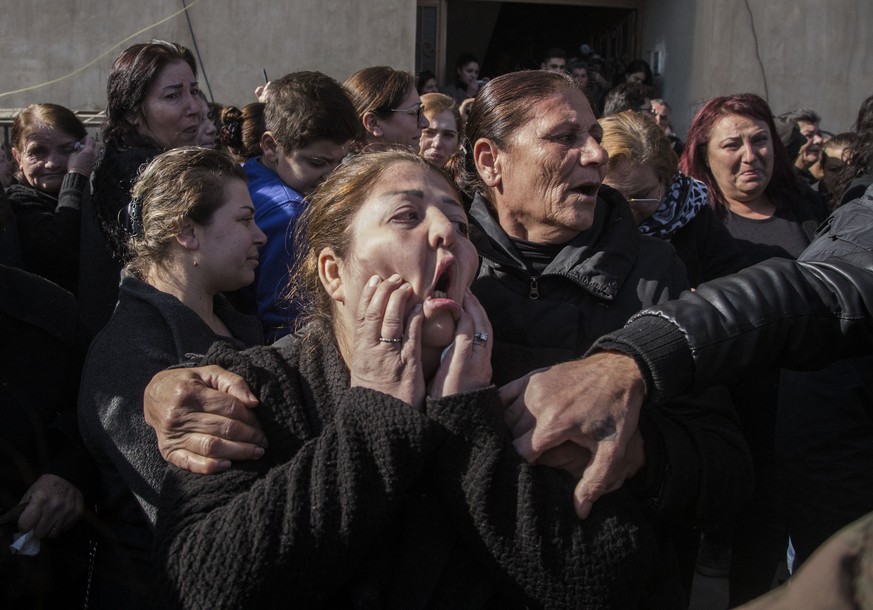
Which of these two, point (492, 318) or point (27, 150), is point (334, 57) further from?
point (492, 318)

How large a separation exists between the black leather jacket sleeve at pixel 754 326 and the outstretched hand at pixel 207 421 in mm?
754

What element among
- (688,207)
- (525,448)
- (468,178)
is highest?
(468,178)

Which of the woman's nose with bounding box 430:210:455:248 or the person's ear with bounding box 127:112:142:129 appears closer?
the woman's nose with bounding box 430:210:455:248

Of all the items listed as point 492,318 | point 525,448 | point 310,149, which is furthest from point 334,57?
point 525,448

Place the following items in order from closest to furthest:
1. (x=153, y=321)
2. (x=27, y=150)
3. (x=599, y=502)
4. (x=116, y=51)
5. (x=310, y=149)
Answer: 1. (x=599, y=502)
2. (x=153, y=321)
3. (x=310, y=149)
4. (x=27, y=150)
5. (x=116, y=51)

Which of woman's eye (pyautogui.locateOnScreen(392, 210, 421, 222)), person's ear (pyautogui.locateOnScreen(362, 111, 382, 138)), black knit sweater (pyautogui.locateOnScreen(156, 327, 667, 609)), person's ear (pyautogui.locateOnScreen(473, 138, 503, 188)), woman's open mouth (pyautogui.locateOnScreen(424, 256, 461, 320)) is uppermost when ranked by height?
woman's eye (pyautogui.locateOnScreen(392, 210, 421, 222))

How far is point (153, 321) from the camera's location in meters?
2.61

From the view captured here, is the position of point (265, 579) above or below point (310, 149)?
below

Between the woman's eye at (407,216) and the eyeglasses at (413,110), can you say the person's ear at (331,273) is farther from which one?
the eyeglasses at (413,110)

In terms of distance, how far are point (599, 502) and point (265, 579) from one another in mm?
672

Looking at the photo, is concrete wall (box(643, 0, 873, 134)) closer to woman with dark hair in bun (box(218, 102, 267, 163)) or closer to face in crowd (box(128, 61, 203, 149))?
woman with dark hair in bun (box(218, 102, 267, 163))

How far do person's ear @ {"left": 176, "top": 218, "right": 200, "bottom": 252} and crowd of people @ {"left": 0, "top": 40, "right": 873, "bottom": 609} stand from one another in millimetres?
20

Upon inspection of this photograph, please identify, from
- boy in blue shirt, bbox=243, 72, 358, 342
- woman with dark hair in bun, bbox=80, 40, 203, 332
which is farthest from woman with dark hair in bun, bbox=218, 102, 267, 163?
boy in blue shirt, bbox=243, 72, 358, 342

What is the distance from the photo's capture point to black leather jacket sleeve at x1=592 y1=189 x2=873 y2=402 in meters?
1.87
